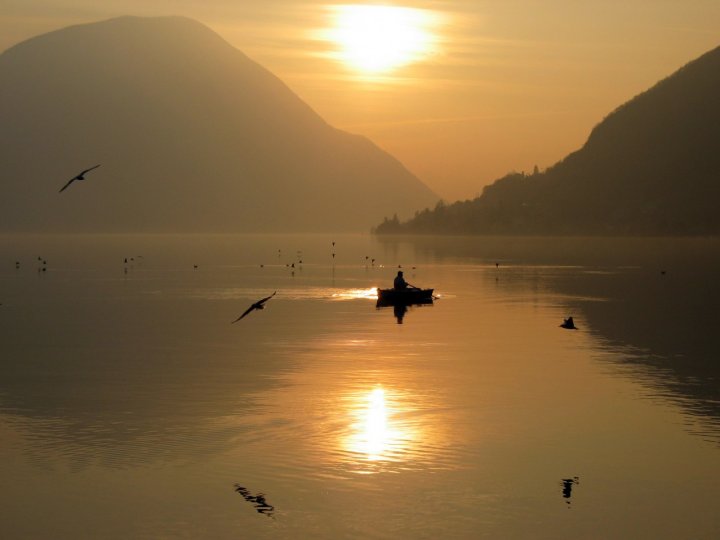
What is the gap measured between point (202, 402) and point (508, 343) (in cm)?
2780

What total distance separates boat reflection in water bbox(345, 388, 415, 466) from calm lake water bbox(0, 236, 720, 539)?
0.43 ft

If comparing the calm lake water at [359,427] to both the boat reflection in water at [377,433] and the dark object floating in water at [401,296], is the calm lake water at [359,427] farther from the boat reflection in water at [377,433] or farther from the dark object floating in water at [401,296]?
the dark object floating in water at [401,296]

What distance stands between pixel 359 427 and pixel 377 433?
1.13m

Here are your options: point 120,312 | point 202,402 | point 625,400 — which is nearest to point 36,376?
point 202,402

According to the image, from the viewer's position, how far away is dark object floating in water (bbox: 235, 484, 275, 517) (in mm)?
31791

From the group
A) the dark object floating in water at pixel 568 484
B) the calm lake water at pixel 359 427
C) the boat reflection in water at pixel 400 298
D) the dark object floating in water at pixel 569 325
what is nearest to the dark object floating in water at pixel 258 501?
the calm lake water at pixel 359 427

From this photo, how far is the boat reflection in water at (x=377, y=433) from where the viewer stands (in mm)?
38031

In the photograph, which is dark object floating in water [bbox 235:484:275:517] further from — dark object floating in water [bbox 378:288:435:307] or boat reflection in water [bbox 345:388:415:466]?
dark object floating in water [bbox 378:288:435:307]

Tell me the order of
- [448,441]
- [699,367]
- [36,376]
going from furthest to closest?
[699,367], [36,376], [448,441]

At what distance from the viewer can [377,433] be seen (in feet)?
135

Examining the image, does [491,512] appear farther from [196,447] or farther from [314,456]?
[196,447]

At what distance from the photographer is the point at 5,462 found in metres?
36.9

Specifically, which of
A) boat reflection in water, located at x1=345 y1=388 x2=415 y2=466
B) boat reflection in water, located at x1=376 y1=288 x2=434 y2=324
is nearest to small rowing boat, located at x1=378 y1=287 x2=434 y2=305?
boat reflection in water, located at x1=376 y1=288 x2=434 y2=324

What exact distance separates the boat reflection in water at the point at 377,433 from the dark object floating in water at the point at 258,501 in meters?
4.75
